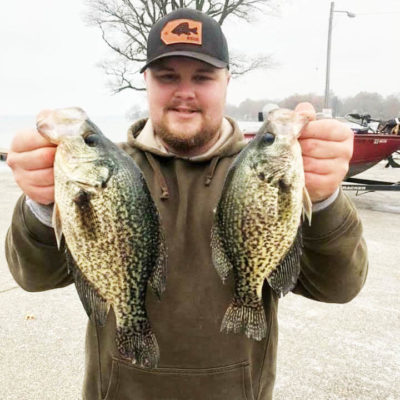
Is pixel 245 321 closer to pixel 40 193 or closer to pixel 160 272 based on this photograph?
pixel 160 272

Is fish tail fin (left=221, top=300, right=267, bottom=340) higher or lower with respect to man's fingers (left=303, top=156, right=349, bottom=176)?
lower

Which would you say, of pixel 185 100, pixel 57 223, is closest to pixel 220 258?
pixel 57 223

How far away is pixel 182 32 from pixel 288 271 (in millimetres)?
1236

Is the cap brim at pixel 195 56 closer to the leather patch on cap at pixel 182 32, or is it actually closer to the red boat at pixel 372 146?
the leather patch on cap at pixel 182 32

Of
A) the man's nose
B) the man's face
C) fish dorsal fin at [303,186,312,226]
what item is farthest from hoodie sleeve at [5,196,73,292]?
fish dorsal fin at [303,186,312,226]

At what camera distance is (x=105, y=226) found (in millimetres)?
1569

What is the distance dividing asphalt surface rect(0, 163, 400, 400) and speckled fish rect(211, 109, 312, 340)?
6.30ft

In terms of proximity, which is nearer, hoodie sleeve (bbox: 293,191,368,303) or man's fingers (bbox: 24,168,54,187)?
man's fingers (bbox: 24,168,54,187)

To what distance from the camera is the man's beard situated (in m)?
2.14

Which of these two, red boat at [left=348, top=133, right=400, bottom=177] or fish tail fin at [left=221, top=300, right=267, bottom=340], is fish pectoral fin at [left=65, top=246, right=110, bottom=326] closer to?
fish tail fin at [left=221, top=300, right=267, bottom=340]

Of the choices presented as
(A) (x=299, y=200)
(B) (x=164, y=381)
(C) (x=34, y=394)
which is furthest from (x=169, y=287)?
(C) (x=34, y=394)

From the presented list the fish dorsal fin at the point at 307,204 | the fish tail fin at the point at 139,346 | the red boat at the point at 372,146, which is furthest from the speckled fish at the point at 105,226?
the red boat at the point at 372,146

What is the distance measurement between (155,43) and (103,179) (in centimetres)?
90

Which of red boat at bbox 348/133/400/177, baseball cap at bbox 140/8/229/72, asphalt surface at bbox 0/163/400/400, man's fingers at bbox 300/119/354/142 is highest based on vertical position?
baseball cap at bbox 140/8/229/72
